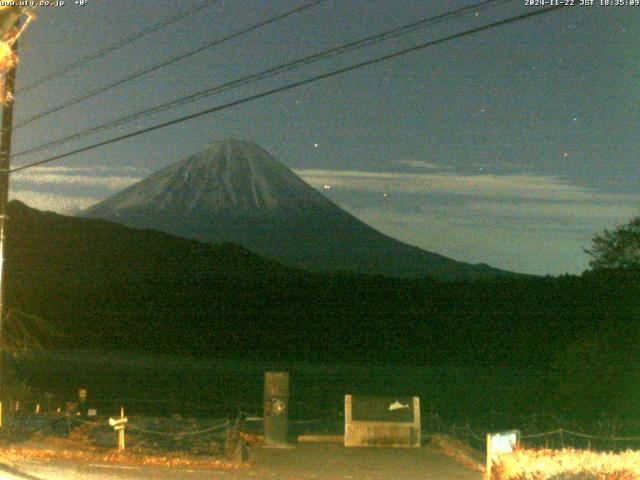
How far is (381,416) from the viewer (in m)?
22.9

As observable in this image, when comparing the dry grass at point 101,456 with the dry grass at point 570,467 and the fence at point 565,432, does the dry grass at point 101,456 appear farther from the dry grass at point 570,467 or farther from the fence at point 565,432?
the fence at point 565,432

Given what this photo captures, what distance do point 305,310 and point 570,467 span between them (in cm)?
9216

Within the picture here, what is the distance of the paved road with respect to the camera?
50.7ft

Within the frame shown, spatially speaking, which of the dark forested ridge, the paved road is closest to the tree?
the dark forested ridge

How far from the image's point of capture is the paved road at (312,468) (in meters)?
15.5

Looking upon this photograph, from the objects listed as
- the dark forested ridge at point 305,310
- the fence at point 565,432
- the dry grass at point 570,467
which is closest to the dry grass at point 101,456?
the dry grass at point 570,467

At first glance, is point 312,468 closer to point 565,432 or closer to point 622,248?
point 565,432

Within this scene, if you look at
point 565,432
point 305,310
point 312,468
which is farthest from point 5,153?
point 305,310

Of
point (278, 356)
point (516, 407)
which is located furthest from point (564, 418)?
point (278, 356)

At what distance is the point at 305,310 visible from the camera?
338 ft

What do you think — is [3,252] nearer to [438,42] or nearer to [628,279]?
[438,42]

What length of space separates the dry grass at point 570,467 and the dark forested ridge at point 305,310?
42049 millimetres

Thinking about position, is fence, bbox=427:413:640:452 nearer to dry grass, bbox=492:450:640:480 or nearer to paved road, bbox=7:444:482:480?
paved road, bbox=7:444:482:480

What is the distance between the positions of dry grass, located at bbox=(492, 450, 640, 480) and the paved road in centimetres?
483
